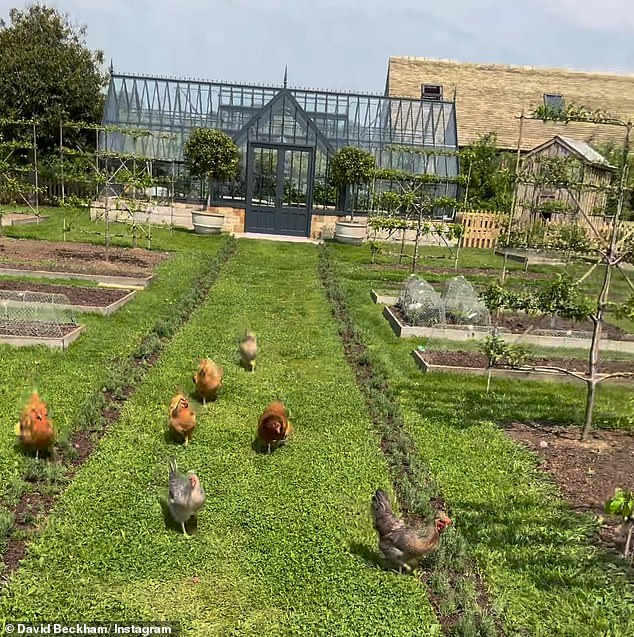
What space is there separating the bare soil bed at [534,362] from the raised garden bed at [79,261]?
6563mm

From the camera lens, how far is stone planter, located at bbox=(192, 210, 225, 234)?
21.5 m

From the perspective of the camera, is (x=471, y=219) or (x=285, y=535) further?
(x=471, y=219)

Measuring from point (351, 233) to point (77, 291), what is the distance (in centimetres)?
1251

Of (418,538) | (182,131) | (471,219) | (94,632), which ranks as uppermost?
(182,131)

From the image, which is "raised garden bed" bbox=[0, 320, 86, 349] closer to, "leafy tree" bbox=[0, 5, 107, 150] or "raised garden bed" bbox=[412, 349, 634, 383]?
"raised garden bed" bbox=[412, 349, 634, 383]

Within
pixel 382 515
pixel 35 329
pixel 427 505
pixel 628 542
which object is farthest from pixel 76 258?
pixel 628 542

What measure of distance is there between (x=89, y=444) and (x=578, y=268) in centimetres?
1374

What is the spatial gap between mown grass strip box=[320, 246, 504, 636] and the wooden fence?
16.3 m

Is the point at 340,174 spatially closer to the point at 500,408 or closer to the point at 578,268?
the point at 578,268

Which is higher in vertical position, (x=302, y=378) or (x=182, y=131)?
(x=182, y=131)

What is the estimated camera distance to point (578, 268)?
16141 mm

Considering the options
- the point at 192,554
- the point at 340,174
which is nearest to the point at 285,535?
the point at 192,554

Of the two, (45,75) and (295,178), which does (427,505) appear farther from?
(45,75)

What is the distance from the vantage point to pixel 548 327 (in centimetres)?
1148
